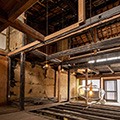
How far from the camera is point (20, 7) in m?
1.90

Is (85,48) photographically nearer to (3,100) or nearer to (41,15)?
(41,15)

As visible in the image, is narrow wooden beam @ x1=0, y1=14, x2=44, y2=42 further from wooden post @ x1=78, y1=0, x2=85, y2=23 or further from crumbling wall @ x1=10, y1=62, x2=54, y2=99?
crumbling wall @ x1=10, y1=62, x2=54, y2=99

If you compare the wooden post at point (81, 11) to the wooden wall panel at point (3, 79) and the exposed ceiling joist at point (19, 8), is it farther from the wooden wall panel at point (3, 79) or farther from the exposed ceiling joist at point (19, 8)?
the wooden wall panel at point (3, 79)

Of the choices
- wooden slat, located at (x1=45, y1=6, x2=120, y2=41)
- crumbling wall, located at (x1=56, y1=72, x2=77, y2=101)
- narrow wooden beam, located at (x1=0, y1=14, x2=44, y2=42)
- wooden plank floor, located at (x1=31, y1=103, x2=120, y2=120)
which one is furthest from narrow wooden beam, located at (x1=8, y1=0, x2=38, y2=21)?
crumbling wall, located at (x1=56, y1=72, x2=77, y2=101)

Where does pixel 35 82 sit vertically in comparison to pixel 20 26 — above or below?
below

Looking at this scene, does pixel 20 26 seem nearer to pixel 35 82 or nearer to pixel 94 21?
pixel 94 21

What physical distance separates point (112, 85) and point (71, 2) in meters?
8.91

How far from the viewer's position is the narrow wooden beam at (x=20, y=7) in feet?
5.88

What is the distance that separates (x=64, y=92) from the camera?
1057cm

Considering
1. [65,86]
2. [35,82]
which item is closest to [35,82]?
[35,82]

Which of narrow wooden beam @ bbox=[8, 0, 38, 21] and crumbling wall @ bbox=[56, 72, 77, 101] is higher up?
narrow wooden beam @ bbox=[8, 0, 38, 21]

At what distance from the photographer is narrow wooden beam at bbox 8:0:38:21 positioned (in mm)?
1793

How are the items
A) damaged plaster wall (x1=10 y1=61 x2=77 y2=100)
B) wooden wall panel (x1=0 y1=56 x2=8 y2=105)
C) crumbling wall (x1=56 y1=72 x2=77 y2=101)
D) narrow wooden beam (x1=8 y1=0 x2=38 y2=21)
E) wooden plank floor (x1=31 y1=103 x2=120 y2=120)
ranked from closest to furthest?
narrow wooden beam (x1=8 y1=0 x2=38 y2=21)
wooden plank floor (x1=31 y1=103 x2=120 y2=120)
wooden wall panel (x1=0 y1=56 x2=8 y2=105)
damaged plaster wall (x1=10 y1=61 x2=77 y2=100)
crumbling wall (x1=56 y1=72 x2=77 y2=101)

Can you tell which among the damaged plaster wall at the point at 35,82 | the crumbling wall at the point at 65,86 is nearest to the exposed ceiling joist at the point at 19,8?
the damaged plaster wall at the point at 35,82
